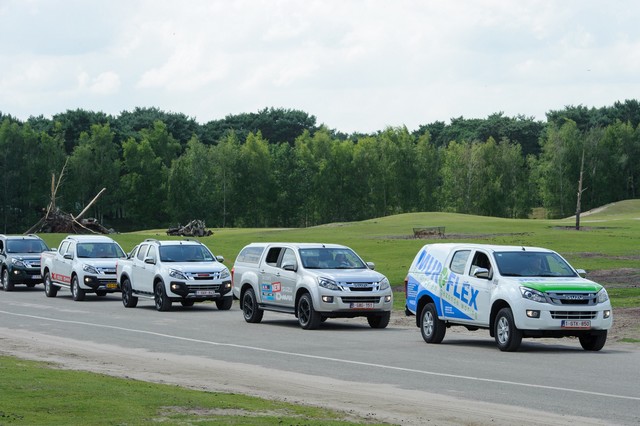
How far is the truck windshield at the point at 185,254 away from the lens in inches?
1260

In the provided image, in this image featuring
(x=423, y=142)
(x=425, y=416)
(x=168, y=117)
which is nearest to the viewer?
(x=425, y=416)

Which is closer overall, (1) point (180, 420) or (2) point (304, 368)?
(1) point (180, 420)

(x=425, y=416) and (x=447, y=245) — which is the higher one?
(x=447, y=245)

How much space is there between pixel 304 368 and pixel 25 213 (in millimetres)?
113057

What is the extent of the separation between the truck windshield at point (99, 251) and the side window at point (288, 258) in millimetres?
12495

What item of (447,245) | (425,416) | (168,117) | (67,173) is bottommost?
(425,416)

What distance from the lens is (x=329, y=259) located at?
26594mm

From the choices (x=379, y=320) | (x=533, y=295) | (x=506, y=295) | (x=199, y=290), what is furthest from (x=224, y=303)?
(x=533, y=295)

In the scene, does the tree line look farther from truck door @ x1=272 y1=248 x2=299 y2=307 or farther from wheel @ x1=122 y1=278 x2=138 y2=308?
truck door @ x1=272 y1=248 x2=299 y2=307

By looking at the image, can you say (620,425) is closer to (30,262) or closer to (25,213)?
(30,262)

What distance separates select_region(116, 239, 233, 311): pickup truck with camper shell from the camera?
30.9m

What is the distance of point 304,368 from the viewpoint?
17.5m

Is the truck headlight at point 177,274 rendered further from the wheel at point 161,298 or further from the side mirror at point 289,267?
the side mirror at point 289,267

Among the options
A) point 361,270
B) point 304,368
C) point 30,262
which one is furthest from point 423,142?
point 304,368
